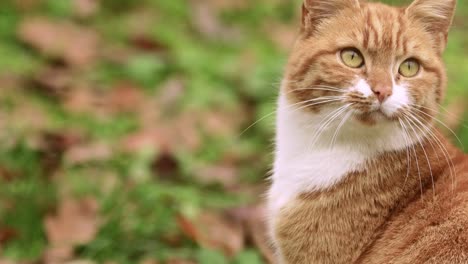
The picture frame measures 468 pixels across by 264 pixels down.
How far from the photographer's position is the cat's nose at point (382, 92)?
2.84m

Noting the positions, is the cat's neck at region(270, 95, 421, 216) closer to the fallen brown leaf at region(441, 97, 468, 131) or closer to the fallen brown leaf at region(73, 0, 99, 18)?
the fallen brown leaf at region(441, 97, 468, 131)

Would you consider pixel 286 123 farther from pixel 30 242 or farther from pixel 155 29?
pixel 155 29

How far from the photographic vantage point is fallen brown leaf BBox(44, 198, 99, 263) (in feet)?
12.3

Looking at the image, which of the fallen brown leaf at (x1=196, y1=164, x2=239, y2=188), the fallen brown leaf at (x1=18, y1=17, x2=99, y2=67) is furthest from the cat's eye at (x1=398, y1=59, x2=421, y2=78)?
the fallen brown leaf at (x1=18, y1=17, x2=99, y2=67)

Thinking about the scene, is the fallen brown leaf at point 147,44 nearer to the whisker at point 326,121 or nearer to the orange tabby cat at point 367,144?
the orange tabby cat at point 367,144

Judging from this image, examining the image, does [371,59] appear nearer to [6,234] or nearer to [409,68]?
[409,68]

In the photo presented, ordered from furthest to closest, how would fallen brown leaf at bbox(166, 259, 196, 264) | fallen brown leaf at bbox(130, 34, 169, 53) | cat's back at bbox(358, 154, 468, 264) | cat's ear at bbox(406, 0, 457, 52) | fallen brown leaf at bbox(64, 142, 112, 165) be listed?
fallen brown leaf at bbox(130, 34, 169, 53) → fallen brown leaf at bbox(64, 142, 112, 165) → fallen brown leaf at bbox(166, 259, 196, 264) → cat's ear at bbox(406, 0, 457, 52) → cat's back at bbox(358, 154, 468, 264)

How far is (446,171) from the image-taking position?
3074 mm

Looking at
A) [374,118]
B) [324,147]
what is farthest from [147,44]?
[374,118]

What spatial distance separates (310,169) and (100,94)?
10.1 feet

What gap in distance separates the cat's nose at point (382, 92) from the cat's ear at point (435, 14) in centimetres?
46

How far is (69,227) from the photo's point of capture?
3.91 m

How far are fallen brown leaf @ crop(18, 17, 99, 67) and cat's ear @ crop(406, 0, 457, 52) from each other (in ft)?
11.9

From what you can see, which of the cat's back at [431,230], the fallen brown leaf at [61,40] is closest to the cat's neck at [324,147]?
the cat's back at [431,230]
